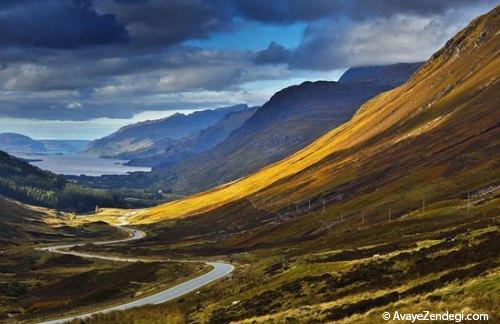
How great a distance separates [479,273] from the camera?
42.1 metres

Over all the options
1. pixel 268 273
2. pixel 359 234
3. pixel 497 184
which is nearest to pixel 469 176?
pixel 497 184

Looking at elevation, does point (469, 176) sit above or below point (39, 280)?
above

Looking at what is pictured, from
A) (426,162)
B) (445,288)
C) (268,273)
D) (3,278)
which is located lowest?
(3,278)

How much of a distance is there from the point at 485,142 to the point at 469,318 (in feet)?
537

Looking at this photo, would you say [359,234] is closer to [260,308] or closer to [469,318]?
[260,308]

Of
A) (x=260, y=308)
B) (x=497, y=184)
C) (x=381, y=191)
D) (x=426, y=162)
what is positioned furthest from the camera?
(x=426, y=162)

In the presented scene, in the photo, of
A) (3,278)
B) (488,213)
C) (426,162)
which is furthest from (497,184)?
(3,278)

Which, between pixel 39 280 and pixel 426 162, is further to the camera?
pixel 426 162

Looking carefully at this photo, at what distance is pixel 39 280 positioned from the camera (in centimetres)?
13888

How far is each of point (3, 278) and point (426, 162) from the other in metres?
136

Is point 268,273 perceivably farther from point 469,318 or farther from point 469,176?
point 469,176

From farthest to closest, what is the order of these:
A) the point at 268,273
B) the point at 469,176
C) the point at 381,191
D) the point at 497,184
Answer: the point at 381,191 → the point at 469,176 → the point at 497,184 → the point at 268,273

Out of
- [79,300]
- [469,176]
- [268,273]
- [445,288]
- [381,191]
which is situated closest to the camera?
[445,288]

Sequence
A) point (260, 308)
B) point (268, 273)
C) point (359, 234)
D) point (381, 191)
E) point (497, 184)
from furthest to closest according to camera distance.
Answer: point (381, 191) < point (497, 184) < point (359, 234) < point (268, 273) < point (260, 308)
